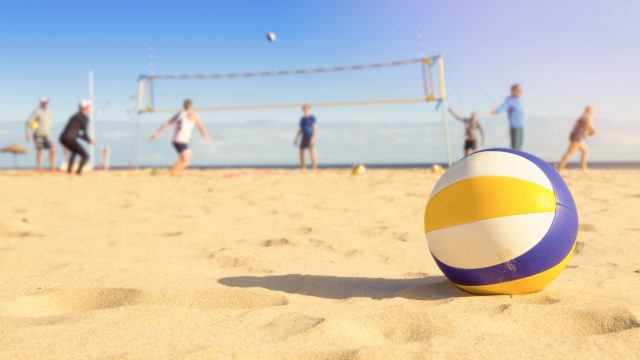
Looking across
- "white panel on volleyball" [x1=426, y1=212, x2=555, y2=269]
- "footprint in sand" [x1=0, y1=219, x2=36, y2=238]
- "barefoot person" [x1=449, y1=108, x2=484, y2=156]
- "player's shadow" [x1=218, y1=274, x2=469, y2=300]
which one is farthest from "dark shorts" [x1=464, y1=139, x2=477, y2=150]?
"white panel on volleyball" [x1=426, y1=212, x2=555, y2=269]

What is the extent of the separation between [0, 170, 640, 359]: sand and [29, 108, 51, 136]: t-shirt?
9405 mm

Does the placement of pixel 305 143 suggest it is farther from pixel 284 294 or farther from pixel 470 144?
pixel 284 294

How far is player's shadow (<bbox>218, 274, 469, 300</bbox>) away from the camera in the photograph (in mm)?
2547

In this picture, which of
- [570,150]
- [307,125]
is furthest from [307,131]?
[570,150]

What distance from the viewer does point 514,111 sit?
11508 mm

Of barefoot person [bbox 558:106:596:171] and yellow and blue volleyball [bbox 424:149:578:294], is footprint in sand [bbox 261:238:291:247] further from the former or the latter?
barefoot person [bbox 558:106:596:171]

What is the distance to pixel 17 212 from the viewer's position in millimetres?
5746

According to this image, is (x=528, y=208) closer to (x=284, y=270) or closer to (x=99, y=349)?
(x=284, y=270)

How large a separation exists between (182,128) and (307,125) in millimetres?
3288

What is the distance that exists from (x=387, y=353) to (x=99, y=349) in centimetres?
94

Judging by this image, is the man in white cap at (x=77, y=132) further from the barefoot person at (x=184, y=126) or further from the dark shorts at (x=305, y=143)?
the dark shorts at (x=305, y=143)

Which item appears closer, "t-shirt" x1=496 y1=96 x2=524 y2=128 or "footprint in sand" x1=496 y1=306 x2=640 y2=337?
"footprint in sand" x1=496 y1=306 x2=640 y2=337

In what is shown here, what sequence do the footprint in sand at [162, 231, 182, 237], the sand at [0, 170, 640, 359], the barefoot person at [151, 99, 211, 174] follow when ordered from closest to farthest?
1. the sand at [0, 170, 640, 359]
2. the footprint in sand at [162, 231, 182, 237]
3. the barefoot person at [151, 99, 211, 174]

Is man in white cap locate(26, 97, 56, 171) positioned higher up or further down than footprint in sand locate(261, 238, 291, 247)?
higher up
